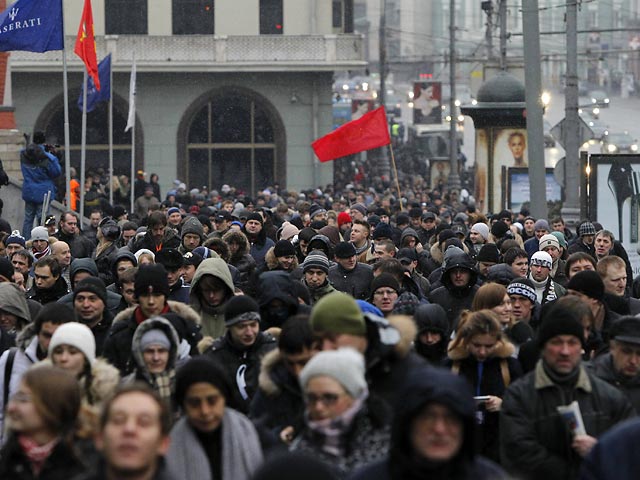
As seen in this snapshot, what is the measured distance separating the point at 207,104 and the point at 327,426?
42.6 meters

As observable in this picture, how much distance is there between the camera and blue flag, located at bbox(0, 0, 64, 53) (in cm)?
2309

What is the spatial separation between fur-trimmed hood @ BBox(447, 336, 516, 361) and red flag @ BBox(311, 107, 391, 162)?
17136mm

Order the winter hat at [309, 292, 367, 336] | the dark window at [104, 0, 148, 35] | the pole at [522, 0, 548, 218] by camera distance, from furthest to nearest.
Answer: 1. the dark window at [104, 0, 148, 35]
2. the pole at [522, 0, 548, 218]
3. the winter hat at [309, 292, 367, 336]

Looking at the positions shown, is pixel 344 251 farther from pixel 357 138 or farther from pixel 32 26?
pixel 357 138

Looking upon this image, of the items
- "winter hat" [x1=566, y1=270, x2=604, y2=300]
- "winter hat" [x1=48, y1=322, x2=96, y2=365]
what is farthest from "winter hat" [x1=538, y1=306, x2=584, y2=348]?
"winter hat" [x1=566, y1=270, x2=604, y2=300]

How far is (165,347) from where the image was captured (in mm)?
8539

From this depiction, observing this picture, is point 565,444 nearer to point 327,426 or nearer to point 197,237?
point 327,426

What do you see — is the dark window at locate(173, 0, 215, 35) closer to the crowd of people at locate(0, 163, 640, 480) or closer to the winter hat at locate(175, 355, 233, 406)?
the crowd of people at locate(0, 163, 640, 480)

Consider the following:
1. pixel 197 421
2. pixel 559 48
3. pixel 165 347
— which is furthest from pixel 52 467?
pixel 559 48

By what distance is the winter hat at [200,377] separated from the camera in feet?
22.9

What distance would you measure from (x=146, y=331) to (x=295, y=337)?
45.6 inches

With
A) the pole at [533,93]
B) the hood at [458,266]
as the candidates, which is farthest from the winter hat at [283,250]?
the pole at [533,93]

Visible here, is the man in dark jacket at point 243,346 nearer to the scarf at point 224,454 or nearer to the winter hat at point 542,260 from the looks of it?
the scarf at point 224,454

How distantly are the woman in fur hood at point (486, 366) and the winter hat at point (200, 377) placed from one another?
2.22 m
